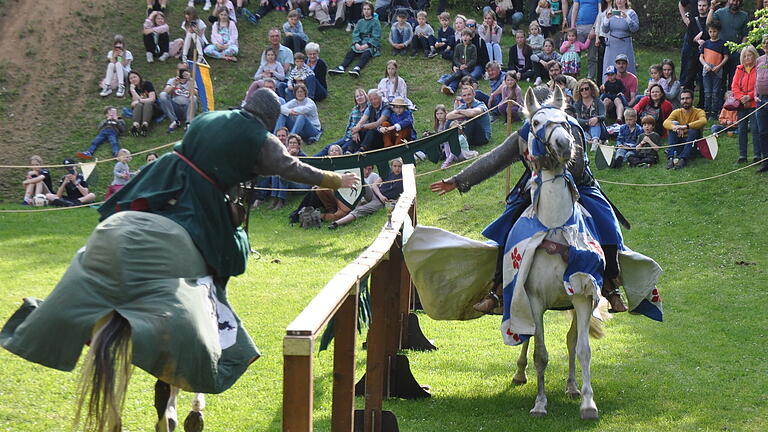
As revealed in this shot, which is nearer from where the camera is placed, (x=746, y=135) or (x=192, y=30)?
(x=746, y=135)

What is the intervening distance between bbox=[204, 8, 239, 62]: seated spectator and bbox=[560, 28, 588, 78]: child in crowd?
8053 mm

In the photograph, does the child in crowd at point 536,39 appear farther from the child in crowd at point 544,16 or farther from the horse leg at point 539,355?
the horse leg at point 539,355

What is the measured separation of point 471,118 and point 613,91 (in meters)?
2.59

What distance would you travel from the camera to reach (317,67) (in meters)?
22.0

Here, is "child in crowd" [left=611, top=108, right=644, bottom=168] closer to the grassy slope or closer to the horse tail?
the grassy slope

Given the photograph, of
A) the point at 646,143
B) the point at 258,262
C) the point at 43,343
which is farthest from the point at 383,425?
the point at 646,143

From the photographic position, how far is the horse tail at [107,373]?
5.55 metres

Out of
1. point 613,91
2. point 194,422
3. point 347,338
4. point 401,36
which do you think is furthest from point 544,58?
point 347,338

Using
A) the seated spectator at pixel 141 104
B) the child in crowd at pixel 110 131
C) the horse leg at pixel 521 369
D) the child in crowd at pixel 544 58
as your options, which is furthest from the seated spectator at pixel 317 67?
the horse leg at pixel 521 369

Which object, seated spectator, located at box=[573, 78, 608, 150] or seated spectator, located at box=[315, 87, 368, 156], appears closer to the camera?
seated spectator, located at box=[573, 78, 608, 150]

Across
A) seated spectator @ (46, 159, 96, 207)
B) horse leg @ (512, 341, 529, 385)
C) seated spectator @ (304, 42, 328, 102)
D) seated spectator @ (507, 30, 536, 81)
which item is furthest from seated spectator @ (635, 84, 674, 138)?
seated spectator @ (46, 159, 96, 207)

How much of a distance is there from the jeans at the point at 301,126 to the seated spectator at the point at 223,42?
4.57m

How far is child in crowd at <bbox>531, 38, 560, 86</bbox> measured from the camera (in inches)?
805

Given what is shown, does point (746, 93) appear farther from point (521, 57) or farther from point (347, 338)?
point (347, 338)
